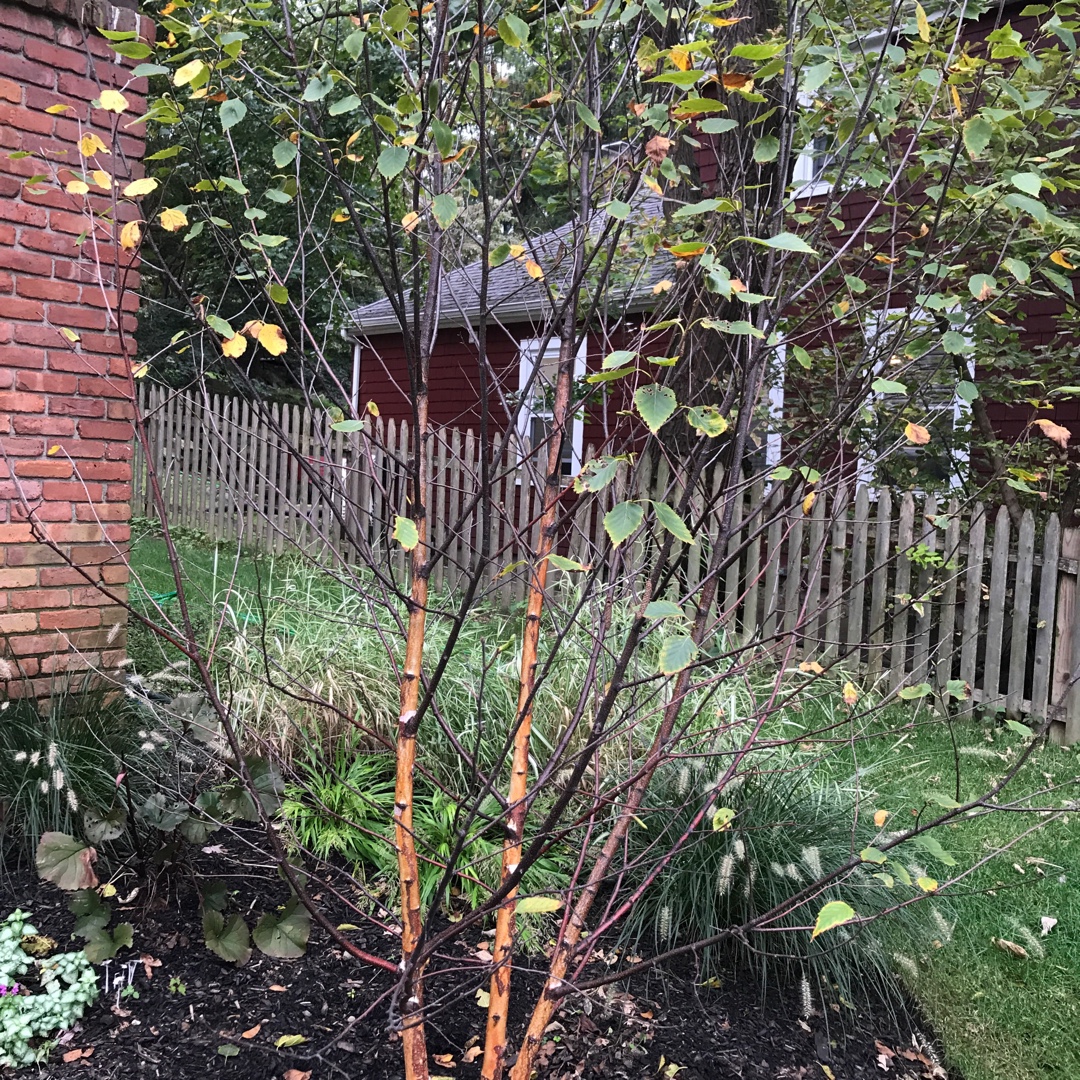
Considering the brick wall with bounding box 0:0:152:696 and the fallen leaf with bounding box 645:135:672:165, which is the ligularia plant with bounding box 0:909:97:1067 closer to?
the brick wall with bounding box 0:0:152:696

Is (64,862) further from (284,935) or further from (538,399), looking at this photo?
(538,399)

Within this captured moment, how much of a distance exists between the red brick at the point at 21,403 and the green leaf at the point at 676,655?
2.77m

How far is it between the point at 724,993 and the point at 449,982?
731mm

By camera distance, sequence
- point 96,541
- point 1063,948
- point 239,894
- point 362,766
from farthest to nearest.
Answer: point 96,541 < point 362,766 < point 1063,948 < point 239,894

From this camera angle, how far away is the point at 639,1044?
210 cm

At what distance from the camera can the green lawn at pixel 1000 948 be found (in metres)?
2.33

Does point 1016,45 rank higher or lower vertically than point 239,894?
higher

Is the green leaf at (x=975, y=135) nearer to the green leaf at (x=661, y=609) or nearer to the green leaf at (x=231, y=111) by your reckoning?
the green leaf at (x=661, y=609)

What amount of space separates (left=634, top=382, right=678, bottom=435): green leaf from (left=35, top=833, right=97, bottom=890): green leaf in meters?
1.84

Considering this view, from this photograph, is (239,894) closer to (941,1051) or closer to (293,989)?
(293,989)

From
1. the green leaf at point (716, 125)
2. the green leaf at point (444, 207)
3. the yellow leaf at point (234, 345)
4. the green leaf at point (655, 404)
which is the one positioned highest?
the green leaf at point (716, 125)

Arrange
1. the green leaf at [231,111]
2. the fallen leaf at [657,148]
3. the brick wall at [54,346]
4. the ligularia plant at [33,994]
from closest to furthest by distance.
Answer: the fallen leaf at [657,148], the green leaf at [231,111], the ligularia plant at [33,994], the brick wall at [54,346]

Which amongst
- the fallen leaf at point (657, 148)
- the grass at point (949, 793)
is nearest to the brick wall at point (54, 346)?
the grass at point (949, 793)

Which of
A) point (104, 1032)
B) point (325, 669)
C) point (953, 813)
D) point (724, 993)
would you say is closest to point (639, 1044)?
point (724, 993)
